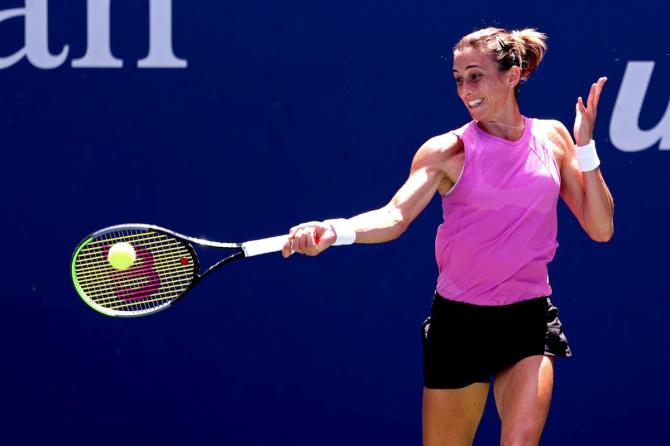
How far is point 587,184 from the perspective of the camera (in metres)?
3.91

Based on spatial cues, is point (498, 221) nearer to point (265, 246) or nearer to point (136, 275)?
point (265, 246)

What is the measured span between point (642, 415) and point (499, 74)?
1.68m

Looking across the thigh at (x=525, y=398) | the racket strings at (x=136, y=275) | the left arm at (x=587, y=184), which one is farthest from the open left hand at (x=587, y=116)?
the racket strings at (x=136, y=275)

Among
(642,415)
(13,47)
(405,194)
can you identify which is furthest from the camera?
(642,415)

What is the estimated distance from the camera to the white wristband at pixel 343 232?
11.6 feet

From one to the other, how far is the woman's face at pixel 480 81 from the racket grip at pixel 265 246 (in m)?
0.74

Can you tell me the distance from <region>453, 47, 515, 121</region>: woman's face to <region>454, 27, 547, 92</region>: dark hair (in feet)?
0.06

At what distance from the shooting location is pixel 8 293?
4754mm

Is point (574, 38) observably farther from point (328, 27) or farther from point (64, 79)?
point (64, 79)

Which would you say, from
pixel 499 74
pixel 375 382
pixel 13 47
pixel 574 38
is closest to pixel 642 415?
pixel 375 382

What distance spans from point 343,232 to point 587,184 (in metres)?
0.79

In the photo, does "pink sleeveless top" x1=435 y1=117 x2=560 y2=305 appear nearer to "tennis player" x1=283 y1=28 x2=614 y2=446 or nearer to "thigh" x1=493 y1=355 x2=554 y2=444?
"tennis player" x1=283 y1=28 x2=614 y2=446

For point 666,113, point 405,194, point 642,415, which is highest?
point 666,113

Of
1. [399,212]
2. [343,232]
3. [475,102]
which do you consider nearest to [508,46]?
[475,102]
